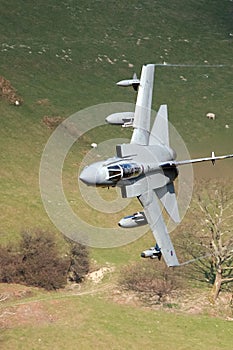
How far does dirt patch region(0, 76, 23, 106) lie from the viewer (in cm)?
10841

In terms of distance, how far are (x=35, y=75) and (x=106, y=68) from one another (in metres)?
13.0

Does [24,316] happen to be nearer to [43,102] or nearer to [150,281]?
[150,281]

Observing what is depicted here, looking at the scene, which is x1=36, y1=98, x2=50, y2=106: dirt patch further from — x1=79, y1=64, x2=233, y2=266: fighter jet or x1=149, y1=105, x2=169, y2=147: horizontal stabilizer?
x1=149, y1=105, x2=169, y2=147: horizontal stabilizer

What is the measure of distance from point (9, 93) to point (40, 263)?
123 ft

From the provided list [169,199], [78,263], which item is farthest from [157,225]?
[78,263]

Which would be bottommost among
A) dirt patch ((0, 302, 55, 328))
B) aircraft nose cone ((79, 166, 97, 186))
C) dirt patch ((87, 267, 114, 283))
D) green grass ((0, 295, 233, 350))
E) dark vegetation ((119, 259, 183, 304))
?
green grass ((0, 295, 233, 350))

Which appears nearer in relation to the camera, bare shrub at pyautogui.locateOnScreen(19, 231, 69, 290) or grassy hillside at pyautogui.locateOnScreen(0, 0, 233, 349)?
grassy hillside at pyautogui.locateOnScreen(0, 0, 233, 349)

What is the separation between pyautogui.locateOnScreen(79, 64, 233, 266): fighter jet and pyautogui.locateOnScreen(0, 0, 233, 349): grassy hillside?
2550 centimetres

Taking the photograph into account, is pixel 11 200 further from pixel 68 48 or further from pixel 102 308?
pixel 68 48

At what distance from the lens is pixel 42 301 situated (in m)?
76.2

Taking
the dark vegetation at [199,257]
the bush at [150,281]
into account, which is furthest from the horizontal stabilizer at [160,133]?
the bush at [150,281]

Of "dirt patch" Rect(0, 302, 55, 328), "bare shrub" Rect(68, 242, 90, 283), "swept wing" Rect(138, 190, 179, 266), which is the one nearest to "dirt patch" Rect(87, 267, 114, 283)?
"bare shrub" Rect(68, 242, 90, 283)

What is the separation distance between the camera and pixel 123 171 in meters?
43.4

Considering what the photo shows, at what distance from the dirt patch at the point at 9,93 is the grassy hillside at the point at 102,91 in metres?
0.95
